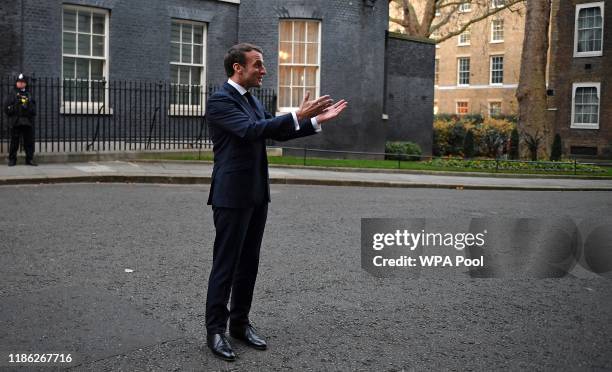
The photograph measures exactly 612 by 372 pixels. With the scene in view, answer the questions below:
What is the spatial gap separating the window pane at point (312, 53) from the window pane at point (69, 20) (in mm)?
7392

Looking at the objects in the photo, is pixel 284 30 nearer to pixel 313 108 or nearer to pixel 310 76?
pixel 310 76

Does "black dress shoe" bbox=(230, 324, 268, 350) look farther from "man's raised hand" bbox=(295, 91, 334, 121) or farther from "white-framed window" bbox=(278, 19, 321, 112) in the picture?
"white-framed window" bbox=(278, 19, 321, 112)

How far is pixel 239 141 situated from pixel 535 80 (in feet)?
71.3

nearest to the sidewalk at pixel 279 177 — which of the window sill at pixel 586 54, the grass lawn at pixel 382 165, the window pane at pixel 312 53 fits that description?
the grass lawn at pixel 382 165

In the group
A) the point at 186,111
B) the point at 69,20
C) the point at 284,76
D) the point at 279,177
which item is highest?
the point at 69,20

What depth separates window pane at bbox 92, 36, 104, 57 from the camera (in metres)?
19.9

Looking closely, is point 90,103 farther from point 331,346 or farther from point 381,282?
point 331,346

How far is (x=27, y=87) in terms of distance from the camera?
1630 centimetres

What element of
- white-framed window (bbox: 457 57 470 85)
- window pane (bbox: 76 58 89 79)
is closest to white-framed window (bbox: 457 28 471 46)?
white-framed window (bbox: 457 57 470 85)

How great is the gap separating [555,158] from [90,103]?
637 inches

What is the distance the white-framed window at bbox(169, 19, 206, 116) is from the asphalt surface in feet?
39.8

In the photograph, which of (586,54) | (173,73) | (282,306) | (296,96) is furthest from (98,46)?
(586,54)

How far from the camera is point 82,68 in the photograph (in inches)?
776

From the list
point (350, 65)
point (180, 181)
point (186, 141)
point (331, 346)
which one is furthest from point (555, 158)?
point (331, 346)
